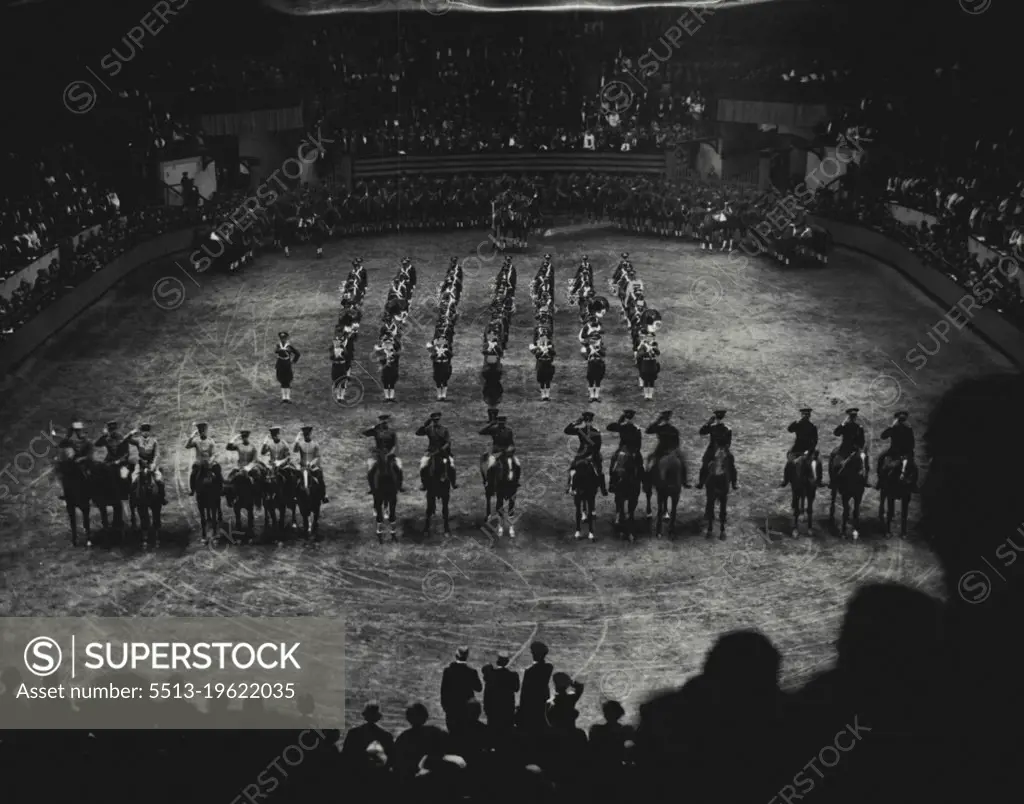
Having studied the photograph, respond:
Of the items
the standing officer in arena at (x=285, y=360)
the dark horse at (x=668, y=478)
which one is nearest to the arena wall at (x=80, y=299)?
the standing officer in arena at (x=285, y=360)

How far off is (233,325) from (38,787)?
71.3 feet

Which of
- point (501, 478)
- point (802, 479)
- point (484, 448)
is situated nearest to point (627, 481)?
point (501, 478)

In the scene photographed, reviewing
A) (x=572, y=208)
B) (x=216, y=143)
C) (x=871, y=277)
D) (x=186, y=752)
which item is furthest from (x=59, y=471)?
(x=216, y=143)

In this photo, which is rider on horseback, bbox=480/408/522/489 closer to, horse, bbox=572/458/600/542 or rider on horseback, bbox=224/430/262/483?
horse, bbox=572/458/600/542

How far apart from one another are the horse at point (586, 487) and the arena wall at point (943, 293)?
11.6 metres

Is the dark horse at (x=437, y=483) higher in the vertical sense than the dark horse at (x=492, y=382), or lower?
lower

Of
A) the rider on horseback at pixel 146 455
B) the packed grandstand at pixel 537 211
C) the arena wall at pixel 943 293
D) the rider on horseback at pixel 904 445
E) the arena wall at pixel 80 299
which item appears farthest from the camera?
the arena wall at pixel 80 299

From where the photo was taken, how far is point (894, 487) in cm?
1684

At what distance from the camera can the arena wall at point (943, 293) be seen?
25.3 metres

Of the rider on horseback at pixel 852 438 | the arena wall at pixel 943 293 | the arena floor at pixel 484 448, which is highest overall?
the arena wall at pixel 943 293

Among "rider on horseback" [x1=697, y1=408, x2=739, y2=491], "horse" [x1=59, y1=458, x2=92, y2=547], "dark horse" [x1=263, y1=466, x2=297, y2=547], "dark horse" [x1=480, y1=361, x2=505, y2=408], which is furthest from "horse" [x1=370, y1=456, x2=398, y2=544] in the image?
"dark horse" [x1=480, y1=361, x2=505, y2=408]

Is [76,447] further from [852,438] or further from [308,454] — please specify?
[852,438]

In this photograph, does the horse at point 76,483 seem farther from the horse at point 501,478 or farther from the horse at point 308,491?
the horse at point 501,478

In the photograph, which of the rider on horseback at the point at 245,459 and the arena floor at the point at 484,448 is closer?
the arena floor at the point at 484,448
